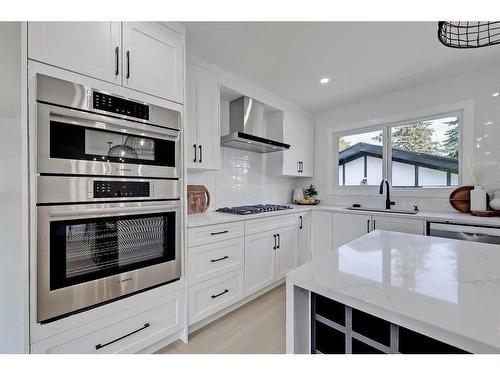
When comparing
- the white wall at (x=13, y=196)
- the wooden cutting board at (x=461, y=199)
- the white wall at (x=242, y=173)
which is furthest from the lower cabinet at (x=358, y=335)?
the wooden cutting board at (x=461, y=199)

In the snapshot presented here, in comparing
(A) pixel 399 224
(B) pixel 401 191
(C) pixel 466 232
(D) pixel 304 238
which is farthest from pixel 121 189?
(B) pixel 401 191

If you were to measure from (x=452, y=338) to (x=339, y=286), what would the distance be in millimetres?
241

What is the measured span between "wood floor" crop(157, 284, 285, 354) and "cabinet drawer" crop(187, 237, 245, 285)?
0.42 meters

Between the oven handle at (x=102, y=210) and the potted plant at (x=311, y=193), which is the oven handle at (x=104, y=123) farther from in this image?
the potted plant at (x=311, y=193)

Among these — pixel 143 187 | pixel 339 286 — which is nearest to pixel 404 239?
pixel 339 286

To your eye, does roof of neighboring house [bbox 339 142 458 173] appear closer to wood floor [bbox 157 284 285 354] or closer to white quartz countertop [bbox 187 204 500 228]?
white quartz countertop [bbox 187 204 500 228]

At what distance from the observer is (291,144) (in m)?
3.10

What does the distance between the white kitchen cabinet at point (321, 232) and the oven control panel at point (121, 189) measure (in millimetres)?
2165

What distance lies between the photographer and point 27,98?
3.34ft

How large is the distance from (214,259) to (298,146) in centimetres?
207

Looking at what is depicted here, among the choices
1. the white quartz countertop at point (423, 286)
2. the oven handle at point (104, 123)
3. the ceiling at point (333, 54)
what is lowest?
the white quartz countertop at point (423, 286)

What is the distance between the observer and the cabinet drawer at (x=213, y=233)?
172cm

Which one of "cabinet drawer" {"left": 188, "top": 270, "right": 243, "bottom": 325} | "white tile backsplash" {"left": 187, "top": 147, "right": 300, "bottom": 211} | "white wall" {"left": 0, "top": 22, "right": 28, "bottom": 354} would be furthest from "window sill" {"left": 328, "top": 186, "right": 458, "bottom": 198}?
"white wall" {"left": 0, "top": 22, "right": 28, "bottom": 354}

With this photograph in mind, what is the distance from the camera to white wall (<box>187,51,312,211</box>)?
2.38 metres
